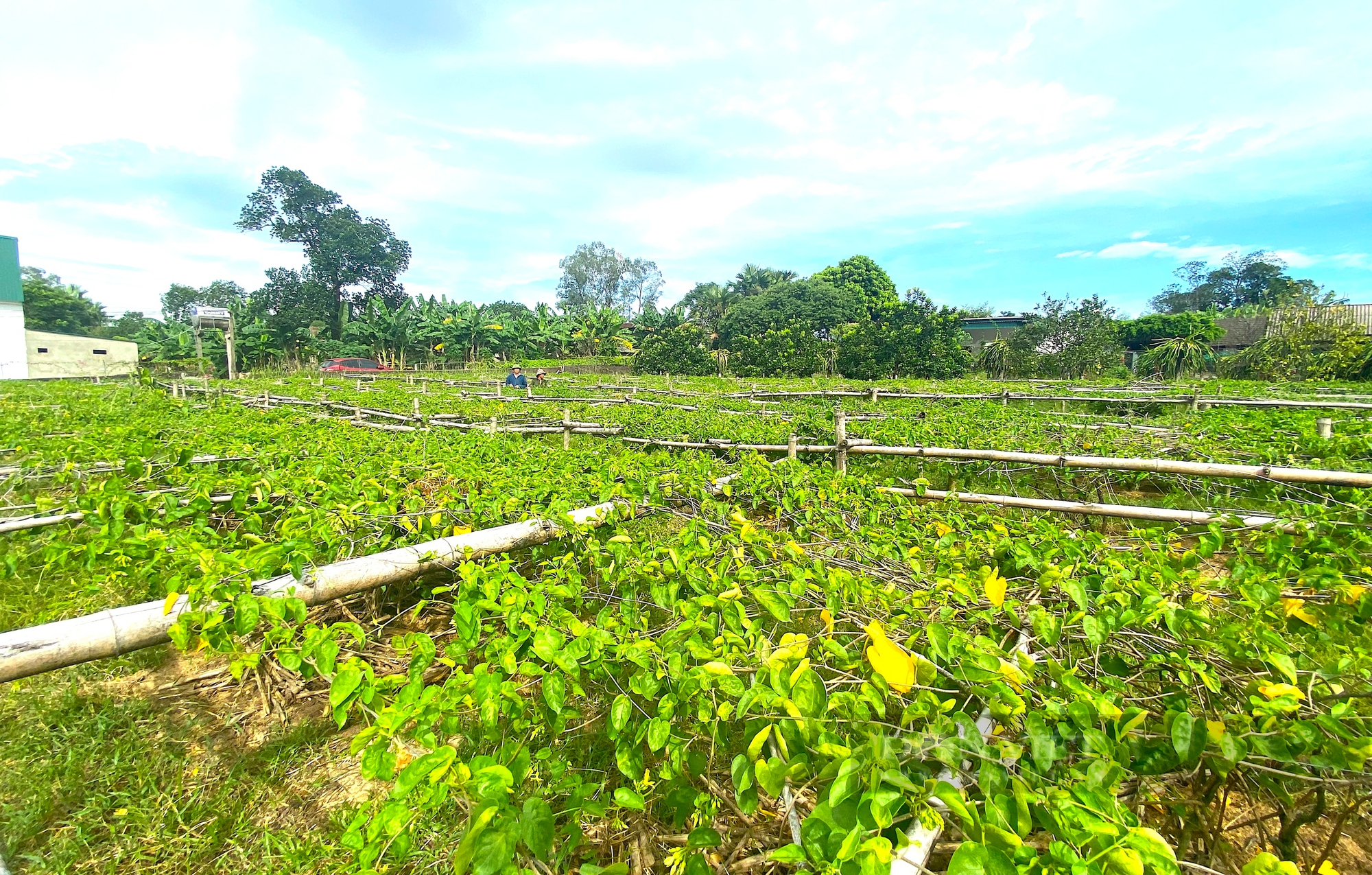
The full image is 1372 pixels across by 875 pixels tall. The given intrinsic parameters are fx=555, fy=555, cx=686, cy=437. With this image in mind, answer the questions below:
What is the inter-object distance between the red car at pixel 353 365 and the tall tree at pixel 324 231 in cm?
648

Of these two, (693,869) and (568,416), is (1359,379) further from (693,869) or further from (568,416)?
(693,869)

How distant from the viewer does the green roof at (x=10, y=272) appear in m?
30.6

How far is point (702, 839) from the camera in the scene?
1.28 m

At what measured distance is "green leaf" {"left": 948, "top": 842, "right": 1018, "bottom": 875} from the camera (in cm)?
95

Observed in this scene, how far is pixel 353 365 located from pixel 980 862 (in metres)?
40.6

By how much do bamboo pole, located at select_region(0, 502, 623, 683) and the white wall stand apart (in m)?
43.2

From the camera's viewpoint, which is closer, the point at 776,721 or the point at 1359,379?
the point at 776,721

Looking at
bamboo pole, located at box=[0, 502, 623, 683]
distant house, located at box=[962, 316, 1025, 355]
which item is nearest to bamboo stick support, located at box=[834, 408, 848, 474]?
bamboo pole, located at box=[0, 502, 623, 683]

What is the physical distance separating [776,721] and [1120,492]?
651 cm

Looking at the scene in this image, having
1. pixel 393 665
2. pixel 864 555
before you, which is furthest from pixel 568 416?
pixel 864 555

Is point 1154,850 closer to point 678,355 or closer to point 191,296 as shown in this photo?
point 678,355

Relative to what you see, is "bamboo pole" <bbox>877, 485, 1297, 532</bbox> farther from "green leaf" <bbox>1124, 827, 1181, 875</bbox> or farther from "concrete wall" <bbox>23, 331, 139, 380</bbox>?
"concrete wall" <bbox>23, 331, 139, 380</bbox>

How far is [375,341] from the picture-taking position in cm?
3500

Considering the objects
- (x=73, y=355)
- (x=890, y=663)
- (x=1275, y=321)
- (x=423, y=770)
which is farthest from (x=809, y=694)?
(x=73, y=355)
